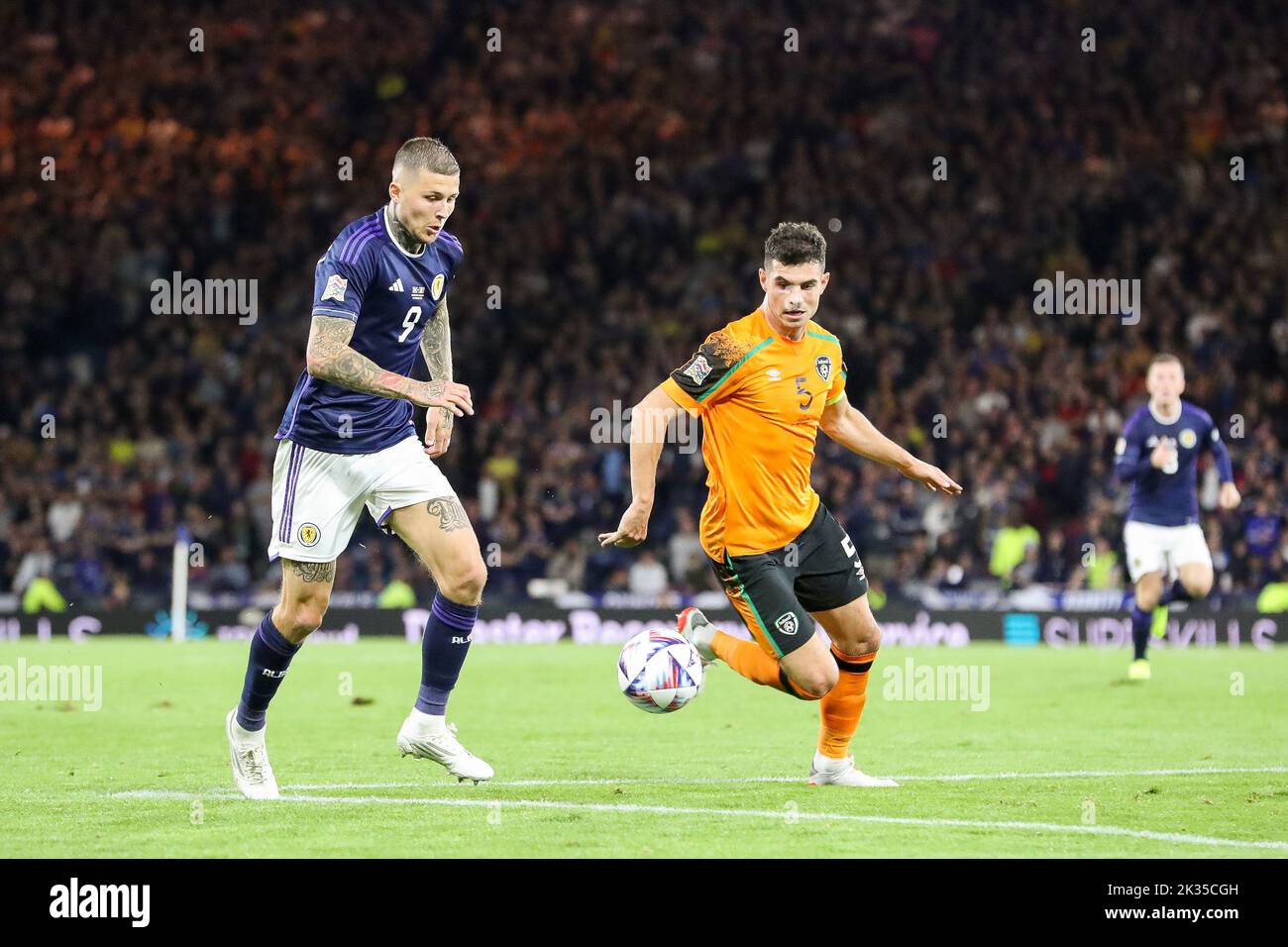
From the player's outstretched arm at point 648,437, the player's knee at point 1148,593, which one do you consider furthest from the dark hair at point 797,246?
the player's knee at point 1148,593

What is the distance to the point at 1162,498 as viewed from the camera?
14969 mm

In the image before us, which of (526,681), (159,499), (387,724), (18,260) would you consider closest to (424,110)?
(18,260)

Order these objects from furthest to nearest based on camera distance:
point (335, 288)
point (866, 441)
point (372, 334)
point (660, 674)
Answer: point (866, 441)
point (660, 674)
point (372, 334)
point (335, 288)

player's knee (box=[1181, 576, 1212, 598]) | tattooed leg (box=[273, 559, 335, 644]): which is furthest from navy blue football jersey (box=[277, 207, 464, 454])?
player's knee (box=[1181, 576, 1212, 598])

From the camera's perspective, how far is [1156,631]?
1576 centimetres

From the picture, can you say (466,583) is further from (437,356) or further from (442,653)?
(437,356)

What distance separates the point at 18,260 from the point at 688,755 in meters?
22.3

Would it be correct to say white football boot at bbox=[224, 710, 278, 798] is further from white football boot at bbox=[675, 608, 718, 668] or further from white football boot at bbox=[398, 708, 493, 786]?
white football boot at bbox=[675, 608, 718, 668]

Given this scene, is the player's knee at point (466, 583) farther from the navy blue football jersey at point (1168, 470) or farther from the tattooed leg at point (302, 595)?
the navy blue football jersey at point (1168, 470)

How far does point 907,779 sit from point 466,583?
2.28 meters

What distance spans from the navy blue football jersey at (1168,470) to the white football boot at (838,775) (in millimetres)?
7314

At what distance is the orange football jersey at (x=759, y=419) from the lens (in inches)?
315

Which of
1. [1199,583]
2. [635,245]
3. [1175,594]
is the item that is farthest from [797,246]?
[635,245]
